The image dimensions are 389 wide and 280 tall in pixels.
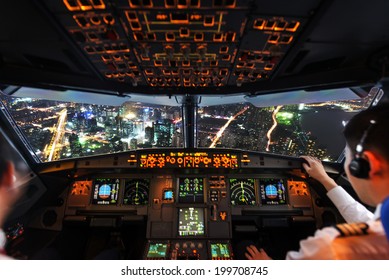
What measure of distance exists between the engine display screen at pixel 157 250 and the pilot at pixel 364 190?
192 cm

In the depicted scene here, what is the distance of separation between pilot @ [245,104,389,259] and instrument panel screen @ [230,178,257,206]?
2140mm

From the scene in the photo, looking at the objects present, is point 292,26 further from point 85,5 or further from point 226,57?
point 85,5

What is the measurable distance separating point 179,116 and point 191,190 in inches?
34.5

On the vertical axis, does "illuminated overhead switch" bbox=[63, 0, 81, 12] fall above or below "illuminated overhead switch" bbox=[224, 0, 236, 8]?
above

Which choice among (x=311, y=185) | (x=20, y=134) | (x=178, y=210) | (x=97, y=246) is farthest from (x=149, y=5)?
(x=97, y=246)

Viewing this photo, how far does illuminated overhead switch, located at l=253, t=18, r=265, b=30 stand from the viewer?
38.8 inches

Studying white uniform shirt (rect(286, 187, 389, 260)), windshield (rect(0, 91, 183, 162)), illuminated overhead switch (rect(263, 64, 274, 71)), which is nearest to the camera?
white uniform shirt (rect(286, 187, 389, 260))

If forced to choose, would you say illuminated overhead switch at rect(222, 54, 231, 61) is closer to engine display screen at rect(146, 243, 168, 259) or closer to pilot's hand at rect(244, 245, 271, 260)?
pilot's hand at rect(244, 245, 271, 260)

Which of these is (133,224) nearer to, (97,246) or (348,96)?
(97,246)

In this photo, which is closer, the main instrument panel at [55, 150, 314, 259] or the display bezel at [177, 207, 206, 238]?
the display bezel at [177, 207, 206, 238]

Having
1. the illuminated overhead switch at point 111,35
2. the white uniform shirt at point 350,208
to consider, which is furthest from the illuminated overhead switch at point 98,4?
the white uniform shirt at point 350,208

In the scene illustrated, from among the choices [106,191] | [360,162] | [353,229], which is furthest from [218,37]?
[106,191]

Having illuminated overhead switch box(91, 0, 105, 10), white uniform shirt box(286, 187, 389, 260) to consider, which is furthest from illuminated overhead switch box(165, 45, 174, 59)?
white uniform shirt box(286, 187, 389, 260)

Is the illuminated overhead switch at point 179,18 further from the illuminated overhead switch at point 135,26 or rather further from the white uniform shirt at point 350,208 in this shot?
the white uniform shirt at point 350,208
